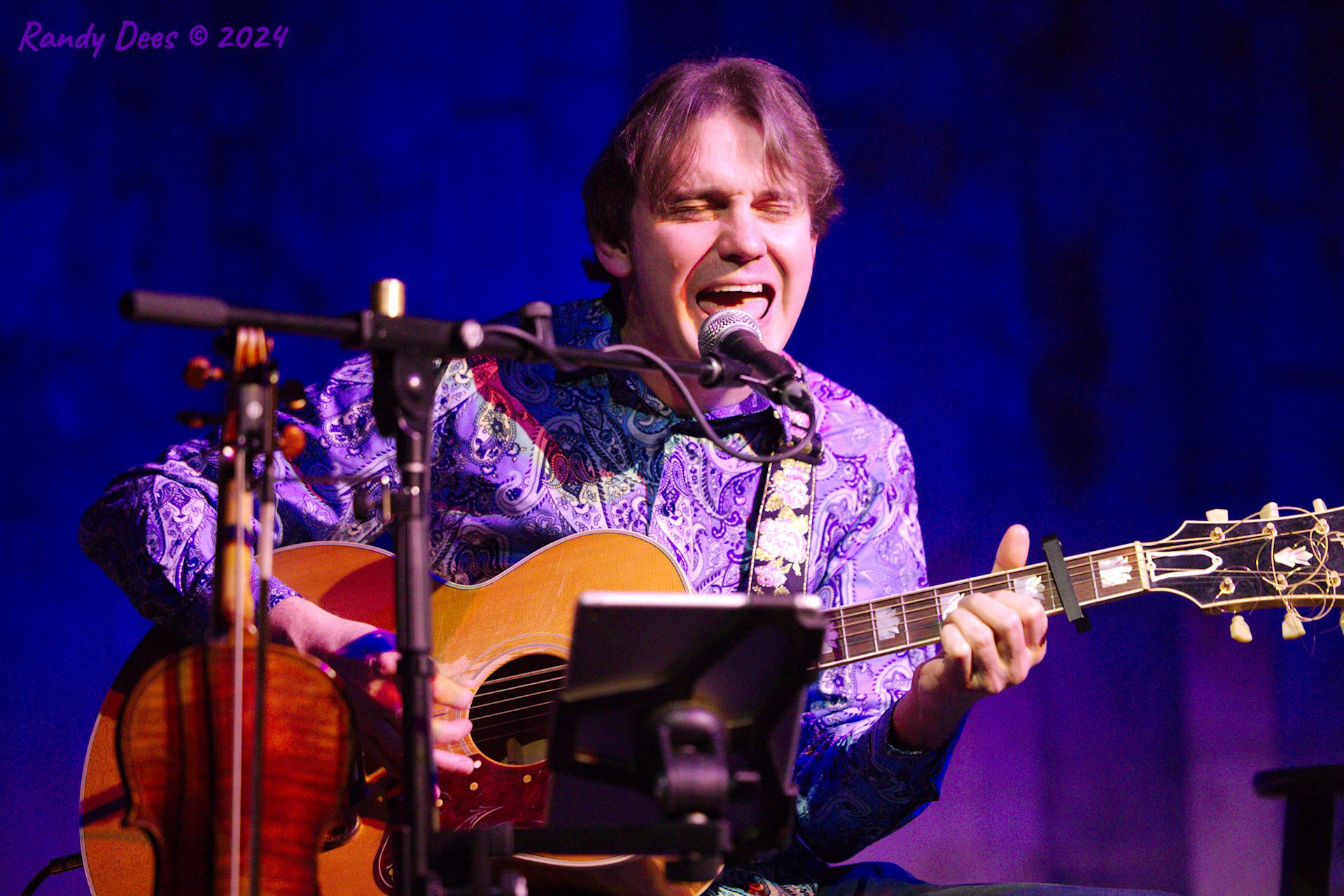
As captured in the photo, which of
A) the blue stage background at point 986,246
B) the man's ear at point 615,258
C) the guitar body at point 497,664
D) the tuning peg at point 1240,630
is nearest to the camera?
the guitar body at point 497,664

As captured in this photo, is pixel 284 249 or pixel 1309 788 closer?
pixel 1309 788

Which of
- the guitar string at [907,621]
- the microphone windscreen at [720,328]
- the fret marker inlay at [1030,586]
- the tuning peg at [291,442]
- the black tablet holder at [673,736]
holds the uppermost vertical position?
the microphone windscreen at [720,328]

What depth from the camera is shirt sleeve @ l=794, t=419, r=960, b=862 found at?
2.10 m

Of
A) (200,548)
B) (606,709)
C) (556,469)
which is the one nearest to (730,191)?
(556,469)

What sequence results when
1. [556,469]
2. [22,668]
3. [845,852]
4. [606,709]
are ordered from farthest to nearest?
[22,668] < [556,469] < [845,852] < [606,709]

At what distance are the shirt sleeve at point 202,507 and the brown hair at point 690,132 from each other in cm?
66

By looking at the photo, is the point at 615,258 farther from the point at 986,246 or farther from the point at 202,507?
the point at 986,246

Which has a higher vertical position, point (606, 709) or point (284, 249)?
point (284, 249)

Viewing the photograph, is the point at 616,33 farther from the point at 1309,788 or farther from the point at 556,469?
the point at 1309,788

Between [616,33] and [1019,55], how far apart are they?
1.11 m

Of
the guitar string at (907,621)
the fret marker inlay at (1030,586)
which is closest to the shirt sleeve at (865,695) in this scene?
the guitar string at (907,621)

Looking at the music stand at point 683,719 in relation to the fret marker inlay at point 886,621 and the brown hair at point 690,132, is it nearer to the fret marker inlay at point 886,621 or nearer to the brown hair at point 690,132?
the fret marker inlay at point 886,621

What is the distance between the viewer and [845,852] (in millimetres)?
2238

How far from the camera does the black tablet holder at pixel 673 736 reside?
1.20 m
